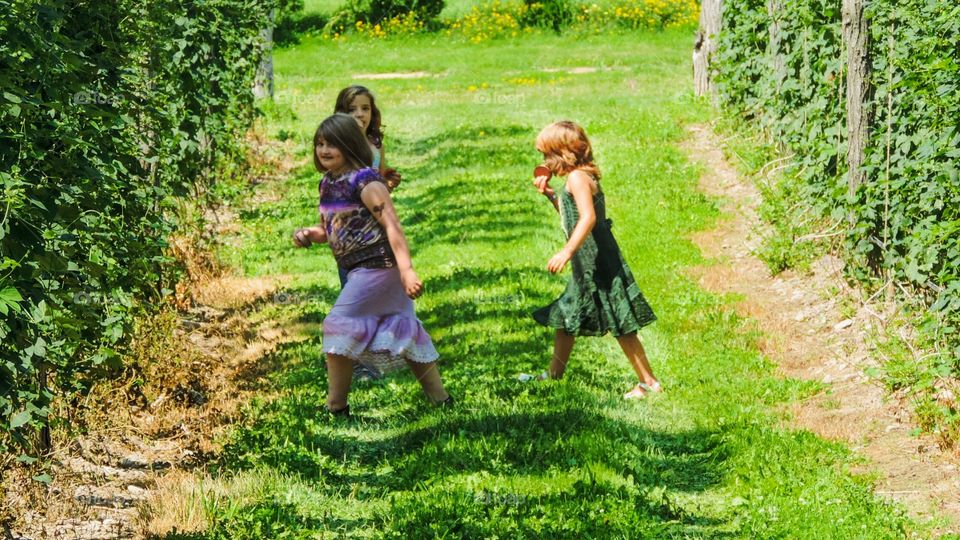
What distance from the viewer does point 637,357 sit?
6.87 m

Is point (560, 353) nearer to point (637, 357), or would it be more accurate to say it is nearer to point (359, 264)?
point (637, 357)

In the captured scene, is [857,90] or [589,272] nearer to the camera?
[589,272]

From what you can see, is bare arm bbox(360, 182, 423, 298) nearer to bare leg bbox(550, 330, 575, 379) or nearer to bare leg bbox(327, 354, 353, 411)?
bare leg bbox(327, 354, 353, 411)

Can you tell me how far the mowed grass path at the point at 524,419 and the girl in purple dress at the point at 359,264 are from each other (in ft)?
1.25

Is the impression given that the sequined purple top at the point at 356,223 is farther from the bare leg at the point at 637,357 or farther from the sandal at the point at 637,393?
the sandal at the point at 637,393

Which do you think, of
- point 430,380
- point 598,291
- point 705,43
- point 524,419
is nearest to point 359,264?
point 430,380

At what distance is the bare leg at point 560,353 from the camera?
6.98 m

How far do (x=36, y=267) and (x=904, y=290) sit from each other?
484cm

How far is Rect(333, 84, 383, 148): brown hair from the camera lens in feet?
24.3

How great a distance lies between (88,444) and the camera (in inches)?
234

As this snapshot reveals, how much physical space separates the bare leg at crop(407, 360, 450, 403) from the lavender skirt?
0.06 m

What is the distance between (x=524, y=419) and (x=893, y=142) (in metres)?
3.21

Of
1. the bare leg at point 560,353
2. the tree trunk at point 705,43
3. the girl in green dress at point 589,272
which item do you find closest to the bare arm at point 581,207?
the girl in green dress at point 589,272

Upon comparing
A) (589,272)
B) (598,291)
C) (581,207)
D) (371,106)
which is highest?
(371,106)
